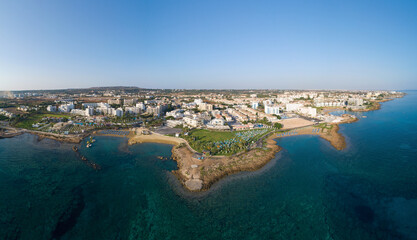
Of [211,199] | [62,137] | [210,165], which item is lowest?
[211,199]

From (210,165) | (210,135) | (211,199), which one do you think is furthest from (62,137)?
(211,199)

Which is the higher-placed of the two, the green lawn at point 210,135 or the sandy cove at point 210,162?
the green lawn at point 210,135

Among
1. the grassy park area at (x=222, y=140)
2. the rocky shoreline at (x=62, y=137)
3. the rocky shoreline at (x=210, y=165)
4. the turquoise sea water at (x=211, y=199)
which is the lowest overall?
the turquoise sea water at (x=211, y=199)

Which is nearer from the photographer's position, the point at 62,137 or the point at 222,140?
the point at 222,140

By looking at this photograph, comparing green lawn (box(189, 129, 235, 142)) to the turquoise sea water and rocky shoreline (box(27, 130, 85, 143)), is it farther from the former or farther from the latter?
rocky shoreline (box(27, 130, 85, 143))

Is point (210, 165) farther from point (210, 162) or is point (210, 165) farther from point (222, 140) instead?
point (222, 140)

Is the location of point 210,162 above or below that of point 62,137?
below

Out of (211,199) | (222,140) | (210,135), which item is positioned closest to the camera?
(211,199)

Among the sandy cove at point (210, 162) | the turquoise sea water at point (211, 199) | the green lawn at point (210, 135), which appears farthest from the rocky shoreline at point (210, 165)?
the green lawn at point (210, 135)

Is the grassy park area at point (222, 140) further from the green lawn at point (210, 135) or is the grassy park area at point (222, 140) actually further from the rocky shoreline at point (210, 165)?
the rocky shoreline at point (210, 165)
